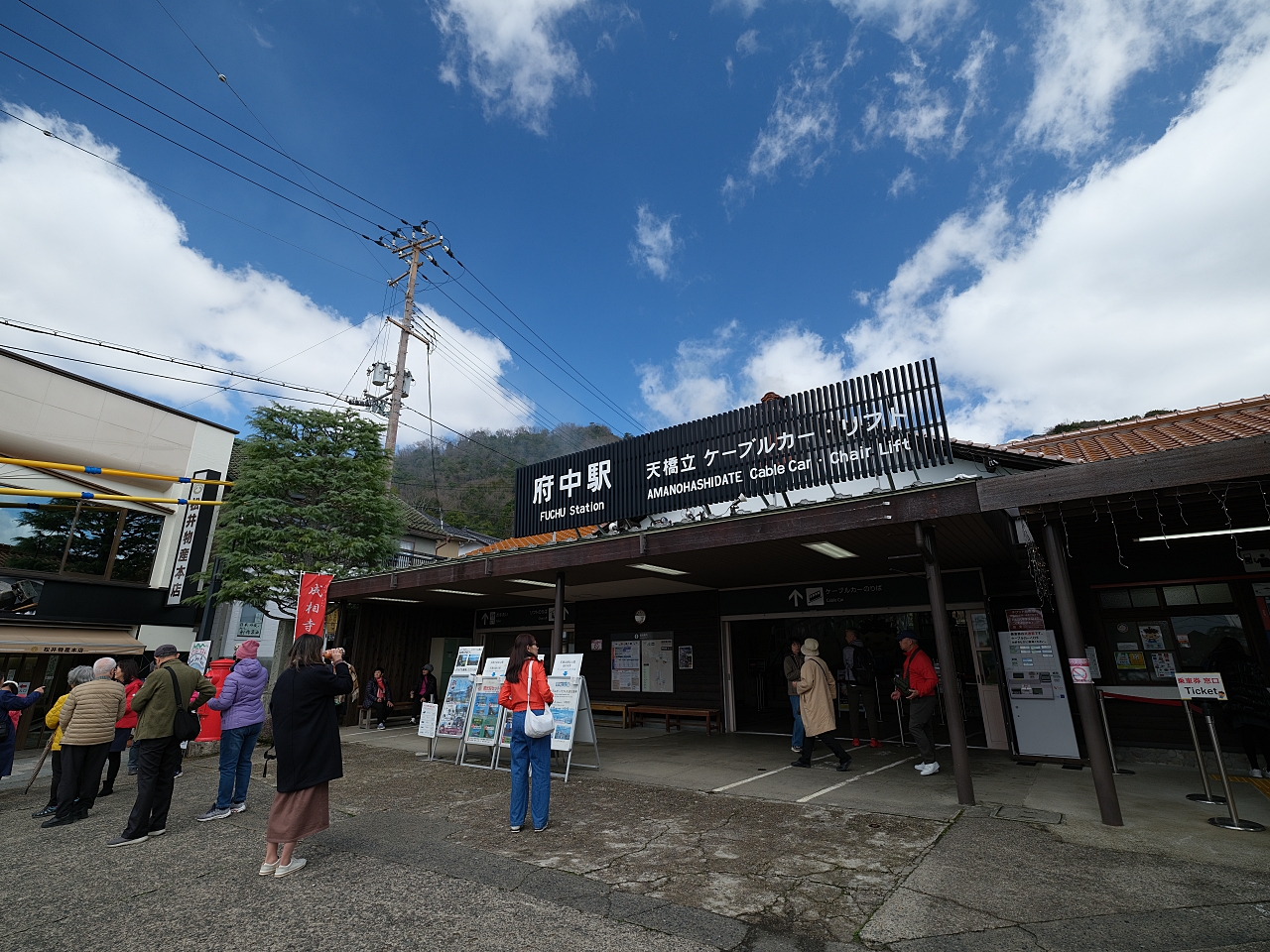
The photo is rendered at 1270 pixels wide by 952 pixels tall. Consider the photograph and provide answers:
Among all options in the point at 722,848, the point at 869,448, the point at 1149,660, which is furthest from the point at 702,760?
the point at 1149,660

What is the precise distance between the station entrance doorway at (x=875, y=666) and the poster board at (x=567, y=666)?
4.52m

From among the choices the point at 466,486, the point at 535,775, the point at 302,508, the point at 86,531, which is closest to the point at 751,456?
the point at 535,775

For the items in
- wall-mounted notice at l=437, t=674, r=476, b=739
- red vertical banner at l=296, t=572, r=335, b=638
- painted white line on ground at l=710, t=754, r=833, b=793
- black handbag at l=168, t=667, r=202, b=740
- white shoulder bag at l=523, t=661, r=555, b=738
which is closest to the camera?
white shoulder bag at l=523, t=661, r=555, b=738

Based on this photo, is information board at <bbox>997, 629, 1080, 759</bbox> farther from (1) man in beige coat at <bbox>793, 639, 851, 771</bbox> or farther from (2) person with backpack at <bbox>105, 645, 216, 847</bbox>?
(2) person with backpack at <bbox>105, 645, 216, 847</bbox>

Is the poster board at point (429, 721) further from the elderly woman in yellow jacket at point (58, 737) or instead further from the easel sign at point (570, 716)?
the elderly woman in yellow jacket at point (58, 737)

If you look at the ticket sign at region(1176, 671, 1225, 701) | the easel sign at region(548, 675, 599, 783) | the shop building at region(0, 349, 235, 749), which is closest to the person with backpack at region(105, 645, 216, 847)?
the easel sign at region(548, 675, 599, 783)

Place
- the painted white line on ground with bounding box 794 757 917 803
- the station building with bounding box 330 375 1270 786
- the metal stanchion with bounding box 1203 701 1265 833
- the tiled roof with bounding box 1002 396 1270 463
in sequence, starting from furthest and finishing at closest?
the painted white line on ground with bounding box 794 757 917 803
the tiled roof with bounding box 1002 396 1270 463
the station building with bounding box 330 375 1270 786
the metal stanchion with bounding box 1203 701 1265 833

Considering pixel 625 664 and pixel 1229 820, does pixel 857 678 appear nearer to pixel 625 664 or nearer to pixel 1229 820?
pixel 1229 820

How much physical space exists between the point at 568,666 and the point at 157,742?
4.23 meters

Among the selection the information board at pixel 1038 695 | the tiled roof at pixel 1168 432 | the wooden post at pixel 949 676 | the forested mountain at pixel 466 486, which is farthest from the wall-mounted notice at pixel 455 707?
the forested mountain at pixel 466 486

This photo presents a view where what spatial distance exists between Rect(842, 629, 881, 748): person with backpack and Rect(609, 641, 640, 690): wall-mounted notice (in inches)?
197

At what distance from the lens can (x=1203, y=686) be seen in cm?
504

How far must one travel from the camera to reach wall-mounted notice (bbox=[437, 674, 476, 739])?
8.92 meters

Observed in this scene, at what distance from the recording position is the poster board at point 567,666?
771cm
